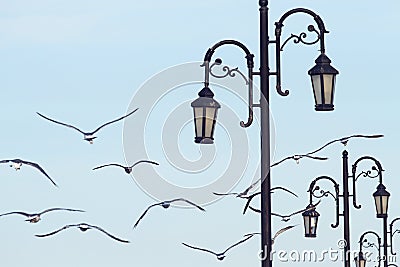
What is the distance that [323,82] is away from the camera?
1149 cm

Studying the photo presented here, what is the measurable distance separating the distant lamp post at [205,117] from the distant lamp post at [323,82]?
91 cm

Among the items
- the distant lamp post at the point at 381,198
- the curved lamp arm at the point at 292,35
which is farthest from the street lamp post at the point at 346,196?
the curved lamp arm at the point at 292,35

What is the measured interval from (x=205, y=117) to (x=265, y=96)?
0.60m

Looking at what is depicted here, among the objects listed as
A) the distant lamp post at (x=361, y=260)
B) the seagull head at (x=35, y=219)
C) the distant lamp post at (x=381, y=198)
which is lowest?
the seagull head at (x=35, y=219)

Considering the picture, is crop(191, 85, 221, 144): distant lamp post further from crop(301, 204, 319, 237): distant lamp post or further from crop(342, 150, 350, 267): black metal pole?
crop(342, 150, 350, 267): black metal pole

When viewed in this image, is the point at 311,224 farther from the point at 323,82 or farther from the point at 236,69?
the point at 236,69

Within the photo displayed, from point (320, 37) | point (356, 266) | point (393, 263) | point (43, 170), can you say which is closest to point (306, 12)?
point (320, 37)

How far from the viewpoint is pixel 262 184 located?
11.2 metres

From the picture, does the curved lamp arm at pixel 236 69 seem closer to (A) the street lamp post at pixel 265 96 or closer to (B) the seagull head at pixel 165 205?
(A) the street lamp post at pixel 265 96

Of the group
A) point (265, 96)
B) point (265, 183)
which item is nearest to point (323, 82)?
point (265, 96)

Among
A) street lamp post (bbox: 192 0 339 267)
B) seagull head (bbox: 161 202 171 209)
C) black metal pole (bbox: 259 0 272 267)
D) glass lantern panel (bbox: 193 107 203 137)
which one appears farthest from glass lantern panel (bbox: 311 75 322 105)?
seagull head (bbox: 161 202 171 209)

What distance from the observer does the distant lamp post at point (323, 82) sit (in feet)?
37.3

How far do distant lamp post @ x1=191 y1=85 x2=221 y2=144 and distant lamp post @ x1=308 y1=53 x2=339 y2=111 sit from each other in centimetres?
91

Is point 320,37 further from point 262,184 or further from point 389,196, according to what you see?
point 389,196
